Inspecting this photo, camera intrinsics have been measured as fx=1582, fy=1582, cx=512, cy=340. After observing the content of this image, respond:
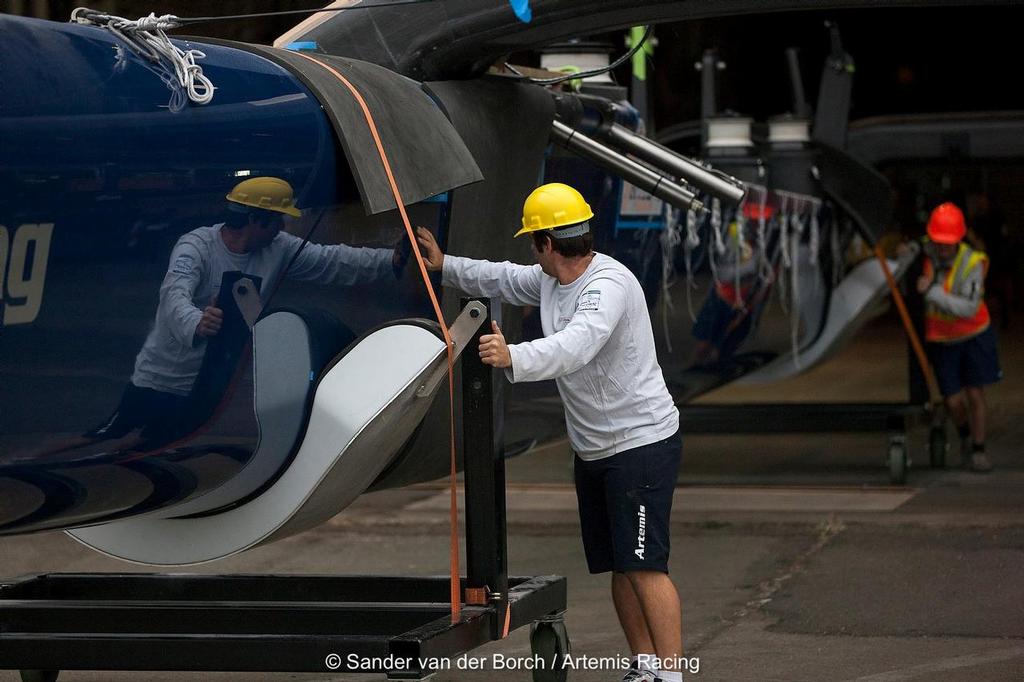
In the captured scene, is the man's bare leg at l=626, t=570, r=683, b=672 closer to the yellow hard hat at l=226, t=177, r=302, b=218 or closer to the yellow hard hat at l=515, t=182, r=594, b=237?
the yellow hard hat at l=515, t=182, r=594, b=237

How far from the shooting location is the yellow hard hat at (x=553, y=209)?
16.2 feet

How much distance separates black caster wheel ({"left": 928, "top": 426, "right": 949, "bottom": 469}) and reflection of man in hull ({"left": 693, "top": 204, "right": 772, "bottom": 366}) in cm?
149

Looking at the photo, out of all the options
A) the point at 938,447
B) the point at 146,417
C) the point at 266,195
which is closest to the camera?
the point at 146,417

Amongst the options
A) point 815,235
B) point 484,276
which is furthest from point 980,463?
point 484,276

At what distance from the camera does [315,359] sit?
449cm

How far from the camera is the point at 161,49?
402cm

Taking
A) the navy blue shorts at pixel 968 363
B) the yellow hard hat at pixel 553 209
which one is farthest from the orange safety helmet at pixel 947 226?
the yellow hard hat at pixel 553 209

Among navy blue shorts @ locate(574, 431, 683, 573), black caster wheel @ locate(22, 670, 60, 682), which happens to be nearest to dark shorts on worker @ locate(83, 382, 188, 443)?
navy blue shorts @ locate(574, 431, 683, 573)

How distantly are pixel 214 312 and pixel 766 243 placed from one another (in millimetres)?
6942

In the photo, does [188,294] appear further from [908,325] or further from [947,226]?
[908,325]

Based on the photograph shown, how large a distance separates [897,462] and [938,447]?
0.79 metres

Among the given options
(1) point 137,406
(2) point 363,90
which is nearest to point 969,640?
(2) point 363,90

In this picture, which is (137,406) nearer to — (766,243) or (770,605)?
(770,605)

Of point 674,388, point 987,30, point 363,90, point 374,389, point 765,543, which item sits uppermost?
point 987,30
